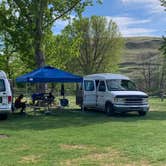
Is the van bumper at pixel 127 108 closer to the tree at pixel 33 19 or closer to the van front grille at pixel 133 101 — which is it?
the van front grille at pixel 133 101

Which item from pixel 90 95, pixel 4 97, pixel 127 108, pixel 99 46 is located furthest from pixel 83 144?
pixel 99 46

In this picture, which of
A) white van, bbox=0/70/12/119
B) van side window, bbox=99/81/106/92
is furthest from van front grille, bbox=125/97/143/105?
white van, bbox=0/70/12/119

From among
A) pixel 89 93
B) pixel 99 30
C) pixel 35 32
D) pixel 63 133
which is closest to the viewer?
pixel 63 133

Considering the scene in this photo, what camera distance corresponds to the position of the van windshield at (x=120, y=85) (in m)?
22.4

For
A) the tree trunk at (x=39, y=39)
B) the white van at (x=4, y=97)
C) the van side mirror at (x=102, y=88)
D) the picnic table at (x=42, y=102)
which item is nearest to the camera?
the white van at (x=4, y=97)

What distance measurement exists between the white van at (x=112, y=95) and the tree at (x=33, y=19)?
5.70 m

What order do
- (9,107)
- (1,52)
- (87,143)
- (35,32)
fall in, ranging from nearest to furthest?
(87,143)
(9,107)
(35,32)
(1,52)

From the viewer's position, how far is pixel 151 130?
1493 centimetres

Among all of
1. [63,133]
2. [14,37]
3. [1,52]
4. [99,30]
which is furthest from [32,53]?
[99,30]

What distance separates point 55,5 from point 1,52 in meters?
14.4

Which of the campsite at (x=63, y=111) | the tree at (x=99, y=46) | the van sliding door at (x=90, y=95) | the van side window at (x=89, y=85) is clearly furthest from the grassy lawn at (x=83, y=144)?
the tree at (x=99, y=46)

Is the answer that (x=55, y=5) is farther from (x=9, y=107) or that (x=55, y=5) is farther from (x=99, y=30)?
(x=99, y=30)

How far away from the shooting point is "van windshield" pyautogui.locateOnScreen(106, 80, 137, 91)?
22.4 meters

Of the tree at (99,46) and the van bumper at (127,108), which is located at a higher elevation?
the tree at (99,46)
